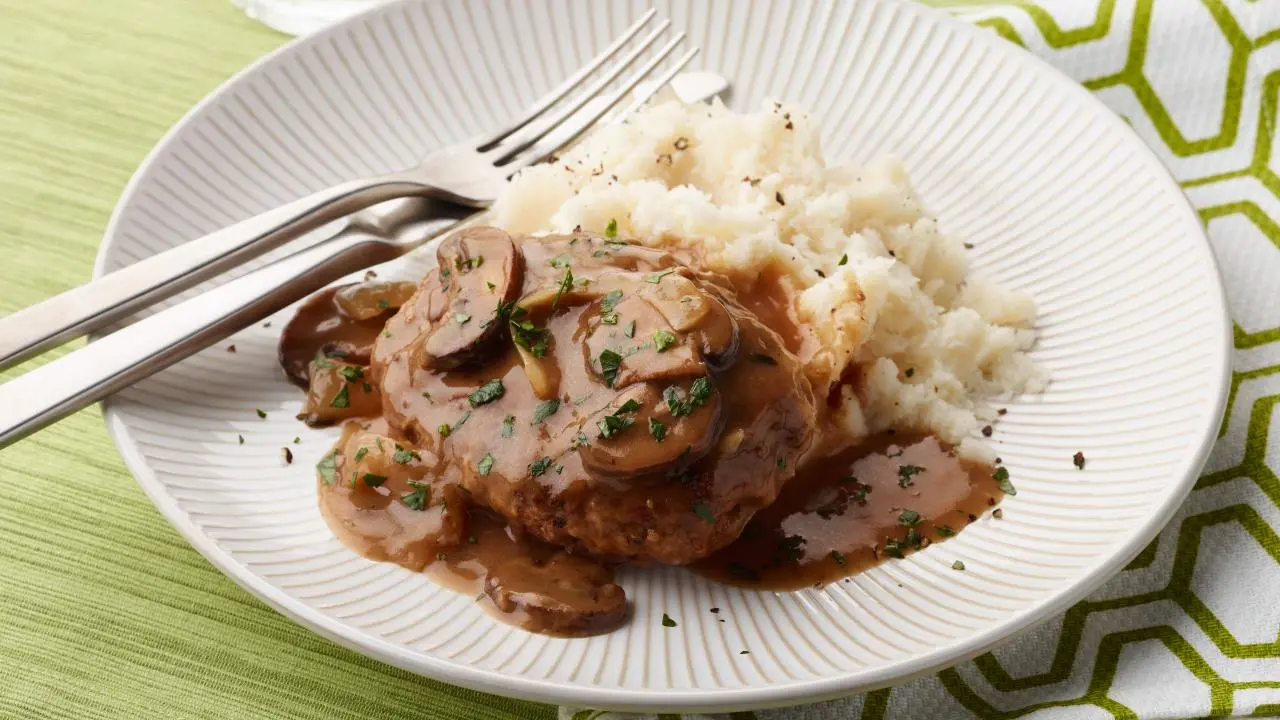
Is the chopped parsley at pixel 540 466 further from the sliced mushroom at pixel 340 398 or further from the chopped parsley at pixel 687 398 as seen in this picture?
the sliced mushroom at pixel 340 398

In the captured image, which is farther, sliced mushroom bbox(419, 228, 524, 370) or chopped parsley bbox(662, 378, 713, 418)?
sliced mushroom bbox(419, 228, 524, 370)

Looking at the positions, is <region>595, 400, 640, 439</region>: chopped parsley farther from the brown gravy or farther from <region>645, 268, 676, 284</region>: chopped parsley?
the brown gravy

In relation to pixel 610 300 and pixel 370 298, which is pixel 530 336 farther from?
pixel 370 298

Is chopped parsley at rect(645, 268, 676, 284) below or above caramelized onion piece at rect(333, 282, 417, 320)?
below

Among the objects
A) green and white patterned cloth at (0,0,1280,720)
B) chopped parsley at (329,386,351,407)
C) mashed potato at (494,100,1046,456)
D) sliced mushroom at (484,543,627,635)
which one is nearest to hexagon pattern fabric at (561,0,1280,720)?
green and white patterned cloth at (0,0,1280,720)

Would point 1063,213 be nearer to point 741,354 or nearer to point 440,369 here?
point 741,354

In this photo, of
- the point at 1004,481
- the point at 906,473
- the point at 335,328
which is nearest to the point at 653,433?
the point at 906,473

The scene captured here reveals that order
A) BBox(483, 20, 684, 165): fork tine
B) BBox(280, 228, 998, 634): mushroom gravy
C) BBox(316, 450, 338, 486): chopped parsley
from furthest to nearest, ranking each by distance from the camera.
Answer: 1. BBox(483, 20, 684, 165): fork tine
2. BBox(316, 450, 338, 486): chopped parsley
3. BBox(280, 228, 998, 634): mushroom gravy
